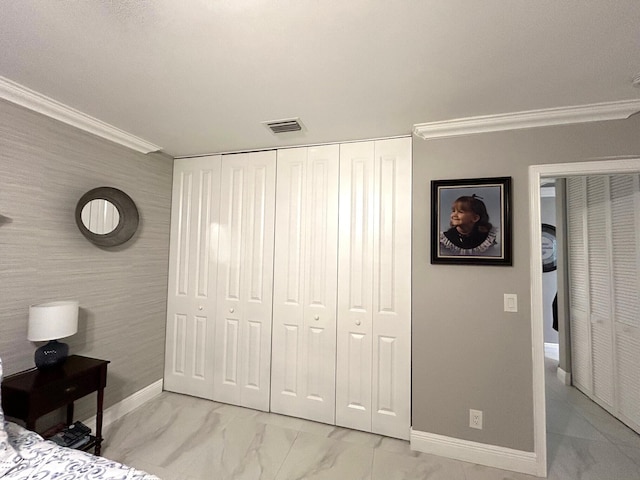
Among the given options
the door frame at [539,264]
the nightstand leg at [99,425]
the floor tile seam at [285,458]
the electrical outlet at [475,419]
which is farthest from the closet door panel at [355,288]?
the nightstand leg at [99,425]

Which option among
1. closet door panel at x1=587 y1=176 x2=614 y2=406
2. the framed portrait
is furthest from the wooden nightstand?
closet door panel at x1=587 y1=176 x2=614 y2=406

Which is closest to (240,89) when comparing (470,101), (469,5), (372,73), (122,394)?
(372,73)

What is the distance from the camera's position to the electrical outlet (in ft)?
6.72

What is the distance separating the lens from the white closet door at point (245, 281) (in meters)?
2.68

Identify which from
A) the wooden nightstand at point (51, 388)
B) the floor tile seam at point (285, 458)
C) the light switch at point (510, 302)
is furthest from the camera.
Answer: the light switch at point (510, 302)

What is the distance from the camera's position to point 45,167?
202 cm

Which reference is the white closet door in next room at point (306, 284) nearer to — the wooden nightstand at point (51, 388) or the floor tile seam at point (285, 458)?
the floor tile seam at point (285, 458)

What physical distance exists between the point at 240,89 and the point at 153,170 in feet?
5.32

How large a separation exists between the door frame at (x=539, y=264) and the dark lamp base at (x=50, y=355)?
3144mm

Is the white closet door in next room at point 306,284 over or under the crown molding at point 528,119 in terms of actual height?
under

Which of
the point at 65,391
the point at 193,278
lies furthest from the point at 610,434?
the point at 65,391

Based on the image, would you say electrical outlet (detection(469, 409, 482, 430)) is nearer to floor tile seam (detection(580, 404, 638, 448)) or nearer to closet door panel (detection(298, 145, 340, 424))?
closet door panel (detection(298, 145, 340, 424))

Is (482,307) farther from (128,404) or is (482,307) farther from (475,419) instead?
(128,404)

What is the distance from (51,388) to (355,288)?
82.0 inches
